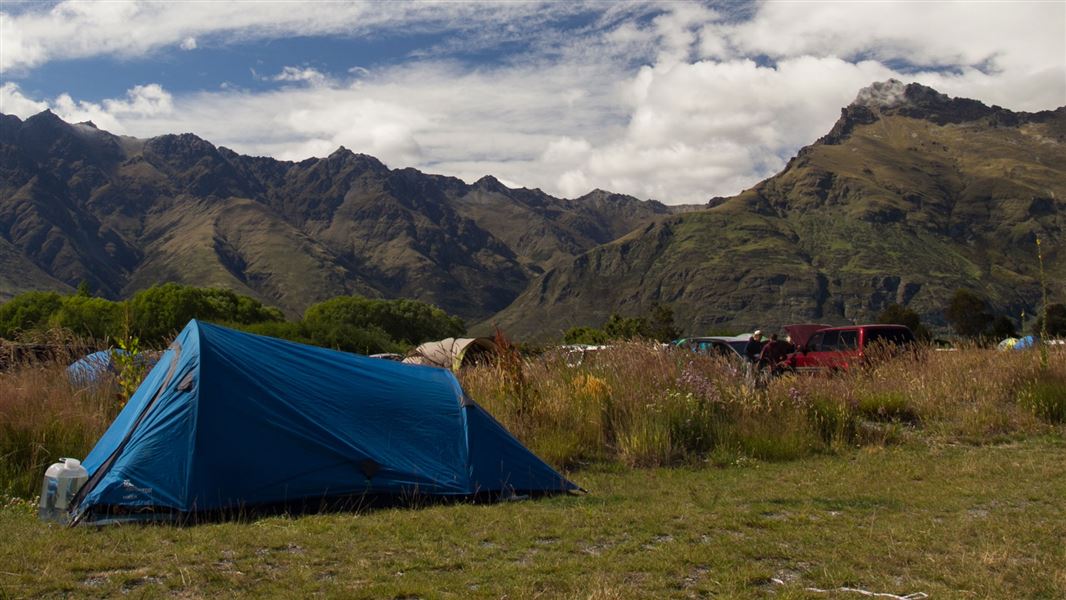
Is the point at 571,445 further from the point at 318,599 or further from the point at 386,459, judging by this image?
the point at 318,599

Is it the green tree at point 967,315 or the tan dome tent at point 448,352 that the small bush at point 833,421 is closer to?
the tan dome tent at point 448,352

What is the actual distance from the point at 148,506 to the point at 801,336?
23.9 metres

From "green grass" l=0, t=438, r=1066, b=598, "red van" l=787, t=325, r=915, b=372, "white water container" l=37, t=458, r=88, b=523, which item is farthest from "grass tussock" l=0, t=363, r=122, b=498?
"red van" l=787, t=325, r=915, b=372

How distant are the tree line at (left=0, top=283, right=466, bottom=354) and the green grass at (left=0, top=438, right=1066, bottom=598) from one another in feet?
127

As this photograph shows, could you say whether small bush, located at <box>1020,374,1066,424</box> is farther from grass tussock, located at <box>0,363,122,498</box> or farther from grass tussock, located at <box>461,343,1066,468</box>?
grass tussock, located at <box>0,363,122,498</box>

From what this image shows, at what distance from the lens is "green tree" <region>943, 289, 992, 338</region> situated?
84375 mm

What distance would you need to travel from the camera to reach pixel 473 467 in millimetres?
9047

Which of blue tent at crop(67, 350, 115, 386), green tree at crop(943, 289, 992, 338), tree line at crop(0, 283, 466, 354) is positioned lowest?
green tree at crop(943, 289, 992, 338)

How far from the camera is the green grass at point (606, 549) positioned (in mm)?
5629

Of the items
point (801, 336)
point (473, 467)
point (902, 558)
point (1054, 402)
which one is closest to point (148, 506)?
point (473, 467)

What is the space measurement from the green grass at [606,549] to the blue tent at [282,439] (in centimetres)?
44

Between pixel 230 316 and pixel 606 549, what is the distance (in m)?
70.6

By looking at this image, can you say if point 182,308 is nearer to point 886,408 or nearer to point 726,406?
point 886,408

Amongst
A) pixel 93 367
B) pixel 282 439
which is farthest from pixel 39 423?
pixel 282 439
